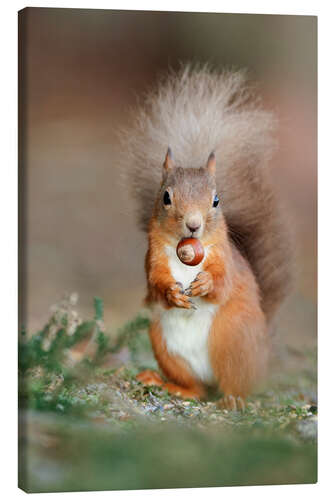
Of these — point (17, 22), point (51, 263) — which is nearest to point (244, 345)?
point (51, 263)

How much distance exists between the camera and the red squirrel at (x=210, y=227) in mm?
4375

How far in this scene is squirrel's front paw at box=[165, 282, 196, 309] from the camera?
433 cm

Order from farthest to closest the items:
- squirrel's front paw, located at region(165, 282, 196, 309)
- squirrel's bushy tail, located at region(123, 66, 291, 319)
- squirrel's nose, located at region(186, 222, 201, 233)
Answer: squirrel's bushy tail, located at region(123, 66, 291, 319) < squirrel's front paw, located at region(165, 282, 196, 309) < squirrel's nose, located at region(186, 222, 201, 233)

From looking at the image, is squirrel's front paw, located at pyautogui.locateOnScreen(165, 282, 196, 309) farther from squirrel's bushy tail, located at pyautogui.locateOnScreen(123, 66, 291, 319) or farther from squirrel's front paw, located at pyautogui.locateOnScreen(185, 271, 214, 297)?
squirrel's bushy tail, located at pyautogui.locateOnScreen(123, 66, 291, 319)

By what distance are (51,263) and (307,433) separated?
4.55 ft

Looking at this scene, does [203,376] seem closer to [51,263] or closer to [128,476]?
[128,476]

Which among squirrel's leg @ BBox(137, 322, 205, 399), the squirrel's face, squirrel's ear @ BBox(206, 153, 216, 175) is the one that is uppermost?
squirrel's ear @ BBox(206, 153, 216, 175)

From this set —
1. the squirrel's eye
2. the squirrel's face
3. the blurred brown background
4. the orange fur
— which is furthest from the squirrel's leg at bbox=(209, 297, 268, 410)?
the squirrel's eye

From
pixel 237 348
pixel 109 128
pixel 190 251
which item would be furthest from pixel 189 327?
pixel 109 128

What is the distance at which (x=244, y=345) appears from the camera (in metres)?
4.59

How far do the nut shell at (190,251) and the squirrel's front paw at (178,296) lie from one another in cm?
12

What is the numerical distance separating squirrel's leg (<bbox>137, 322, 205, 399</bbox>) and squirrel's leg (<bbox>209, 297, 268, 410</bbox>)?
12 centimetres

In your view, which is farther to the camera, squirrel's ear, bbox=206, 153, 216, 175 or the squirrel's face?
squirrel's ear, bbox=206, 153, 216, 175

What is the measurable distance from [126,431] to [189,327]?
1.73ft
